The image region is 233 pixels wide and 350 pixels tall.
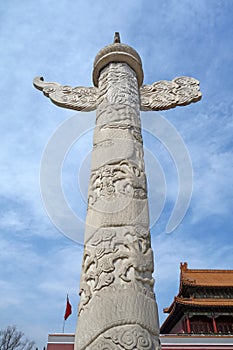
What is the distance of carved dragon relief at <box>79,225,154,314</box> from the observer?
2.39 metres

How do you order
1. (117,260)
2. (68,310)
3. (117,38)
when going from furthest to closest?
(68,310) < (117,38) < (117,260)

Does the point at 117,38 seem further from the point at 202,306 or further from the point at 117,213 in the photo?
the point at 202,306

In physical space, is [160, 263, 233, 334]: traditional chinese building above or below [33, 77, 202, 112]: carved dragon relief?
above

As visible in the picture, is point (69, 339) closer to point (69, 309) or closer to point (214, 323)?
point (69, 309)

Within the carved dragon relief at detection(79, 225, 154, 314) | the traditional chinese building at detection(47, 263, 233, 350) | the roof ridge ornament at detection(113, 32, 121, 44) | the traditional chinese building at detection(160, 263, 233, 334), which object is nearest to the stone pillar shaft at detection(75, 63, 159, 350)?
the carved dragon relief at detection(79, 225, 154, 314)

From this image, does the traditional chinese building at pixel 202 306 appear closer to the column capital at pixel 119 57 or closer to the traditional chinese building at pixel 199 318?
the traditional chinese building at pixel 199 318

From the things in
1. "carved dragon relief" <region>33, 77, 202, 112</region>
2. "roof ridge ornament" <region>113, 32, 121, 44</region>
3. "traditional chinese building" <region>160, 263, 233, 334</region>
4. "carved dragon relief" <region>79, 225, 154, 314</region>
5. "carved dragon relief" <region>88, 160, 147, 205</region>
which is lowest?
"carved dragon relief" <region>79, 225, 154, 314</region>

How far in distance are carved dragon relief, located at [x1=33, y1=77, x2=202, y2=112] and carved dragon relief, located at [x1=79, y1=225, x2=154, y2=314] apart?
7.37ft

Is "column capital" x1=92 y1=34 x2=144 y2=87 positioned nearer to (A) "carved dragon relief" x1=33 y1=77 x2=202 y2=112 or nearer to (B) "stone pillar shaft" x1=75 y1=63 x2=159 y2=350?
(A) "carved dragon relief" x1=33 y1=77 x2=202 y2=112

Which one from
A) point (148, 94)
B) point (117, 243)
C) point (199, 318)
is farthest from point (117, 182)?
point (199, 318)

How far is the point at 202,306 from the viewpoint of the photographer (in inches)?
541

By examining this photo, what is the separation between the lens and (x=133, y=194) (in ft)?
9.64

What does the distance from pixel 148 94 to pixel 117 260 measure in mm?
→ 2839

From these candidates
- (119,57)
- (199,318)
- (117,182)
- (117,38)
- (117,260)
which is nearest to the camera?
(117,260)
